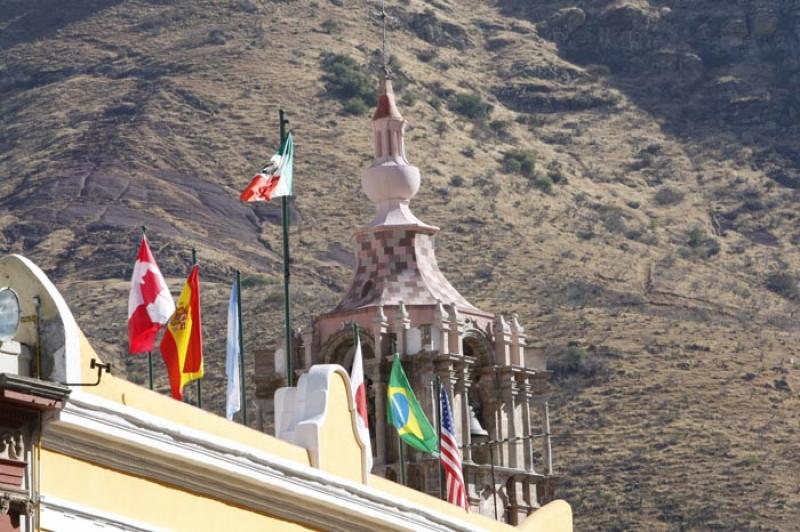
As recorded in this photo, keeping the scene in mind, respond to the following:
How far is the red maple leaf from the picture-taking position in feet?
120

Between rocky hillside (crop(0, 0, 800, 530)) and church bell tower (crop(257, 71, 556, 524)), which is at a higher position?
rocky hillside (crop(0, 0, 800, 530))

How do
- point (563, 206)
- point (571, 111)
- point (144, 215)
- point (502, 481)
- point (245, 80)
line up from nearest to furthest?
1. point (502, 481)
2. point (144, 215)
3. point (563, 206)
4. point (245, 80)
5. point (571, 111)

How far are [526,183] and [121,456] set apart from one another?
298 ft

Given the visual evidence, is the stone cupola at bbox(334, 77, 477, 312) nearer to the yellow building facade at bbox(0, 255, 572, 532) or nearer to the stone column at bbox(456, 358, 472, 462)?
the stone column at bbox(456, 358, 472, 462)

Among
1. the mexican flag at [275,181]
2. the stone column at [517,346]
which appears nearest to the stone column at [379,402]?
the stone column at [517,346]

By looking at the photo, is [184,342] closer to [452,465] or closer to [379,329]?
[452,465]

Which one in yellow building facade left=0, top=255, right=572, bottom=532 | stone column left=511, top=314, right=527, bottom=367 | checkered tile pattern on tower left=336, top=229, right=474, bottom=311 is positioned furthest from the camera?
stone column left=511, top=314, right=527, bottom=367

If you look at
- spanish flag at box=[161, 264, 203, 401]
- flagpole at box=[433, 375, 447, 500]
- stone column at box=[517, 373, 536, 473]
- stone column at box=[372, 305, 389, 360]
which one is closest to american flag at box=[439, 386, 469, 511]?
flagpole at box=[433, 375, 447, 500]

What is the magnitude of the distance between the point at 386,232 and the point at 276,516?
20.9 m

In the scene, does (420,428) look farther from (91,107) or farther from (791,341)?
(91,107)

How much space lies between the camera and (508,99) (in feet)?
432

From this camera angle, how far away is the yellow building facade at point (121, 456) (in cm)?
2267

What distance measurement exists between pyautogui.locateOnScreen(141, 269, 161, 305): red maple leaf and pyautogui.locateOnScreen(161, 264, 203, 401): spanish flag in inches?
24.5

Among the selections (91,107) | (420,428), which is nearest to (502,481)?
(420,428)
